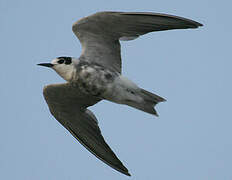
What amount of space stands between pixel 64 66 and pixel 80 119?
81.5 inches

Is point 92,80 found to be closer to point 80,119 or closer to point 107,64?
point 107,64

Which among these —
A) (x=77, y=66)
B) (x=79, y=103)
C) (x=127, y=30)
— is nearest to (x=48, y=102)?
(x=79, y=103)

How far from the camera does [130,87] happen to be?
34.3 feet

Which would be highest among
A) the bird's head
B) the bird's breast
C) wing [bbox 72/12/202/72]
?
wing [bbox 72/12/202/72]

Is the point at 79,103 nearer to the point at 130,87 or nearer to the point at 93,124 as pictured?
the point at 93,124

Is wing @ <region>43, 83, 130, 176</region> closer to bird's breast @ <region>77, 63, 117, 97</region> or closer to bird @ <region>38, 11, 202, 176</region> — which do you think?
bird @ <region>38, 11, 202, 176</region>

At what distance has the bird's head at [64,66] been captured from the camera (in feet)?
33.9

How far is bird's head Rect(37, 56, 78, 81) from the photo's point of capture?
1034 cm

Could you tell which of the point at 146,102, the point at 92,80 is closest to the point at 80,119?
the point at 92,80

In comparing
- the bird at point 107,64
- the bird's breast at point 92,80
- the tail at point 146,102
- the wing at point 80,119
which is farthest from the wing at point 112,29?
the wing at point 80,119

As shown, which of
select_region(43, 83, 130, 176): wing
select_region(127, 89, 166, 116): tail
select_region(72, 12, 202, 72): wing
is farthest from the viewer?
select_region(43, 83, 130, 176): wing

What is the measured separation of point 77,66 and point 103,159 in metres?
2.46

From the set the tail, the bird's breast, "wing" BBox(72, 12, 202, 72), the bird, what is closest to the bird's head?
the bird

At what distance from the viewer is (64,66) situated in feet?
34.0
